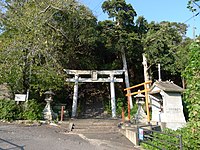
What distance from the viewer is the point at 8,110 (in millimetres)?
13203

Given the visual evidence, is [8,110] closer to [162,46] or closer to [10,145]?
[10,145]

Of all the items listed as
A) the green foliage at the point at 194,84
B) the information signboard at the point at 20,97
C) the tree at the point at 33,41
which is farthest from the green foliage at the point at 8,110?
the green foliage at the point at 194,84

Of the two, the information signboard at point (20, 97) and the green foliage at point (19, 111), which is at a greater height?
the information signboard at point (20, 97)

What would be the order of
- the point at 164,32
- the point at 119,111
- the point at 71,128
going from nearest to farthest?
the point at 71,128 < the point at 164,32 < the point at 119,111

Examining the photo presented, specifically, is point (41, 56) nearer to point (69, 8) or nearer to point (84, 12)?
point (69, 8)

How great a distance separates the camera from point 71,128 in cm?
1227

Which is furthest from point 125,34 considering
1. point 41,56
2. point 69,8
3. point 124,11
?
point 41,56

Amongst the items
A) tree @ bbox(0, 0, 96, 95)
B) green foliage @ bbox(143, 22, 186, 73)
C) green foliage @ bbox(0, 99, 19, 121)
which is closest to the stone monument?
green foliage @ bbox(143, 22, 186, 73)

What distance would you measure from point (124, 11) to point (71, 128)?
1166 centimetres

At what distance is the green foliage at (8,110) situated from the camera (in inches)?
514

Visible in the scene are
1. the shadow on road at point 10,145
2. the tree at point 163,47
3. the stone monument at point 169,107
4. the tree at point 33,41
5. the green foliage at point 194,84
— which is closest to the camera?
the green foliage at point 194,84

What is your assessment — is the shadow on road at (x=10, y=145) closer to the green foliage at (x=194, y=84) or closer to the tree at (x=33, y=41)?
the green foliage at (x=194, y=84)

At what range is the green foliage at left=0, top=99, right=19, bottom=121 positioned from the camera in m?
13.1

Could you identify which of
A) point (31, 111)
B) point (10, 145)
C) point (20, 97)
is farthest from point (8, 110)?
point (10, 145)
